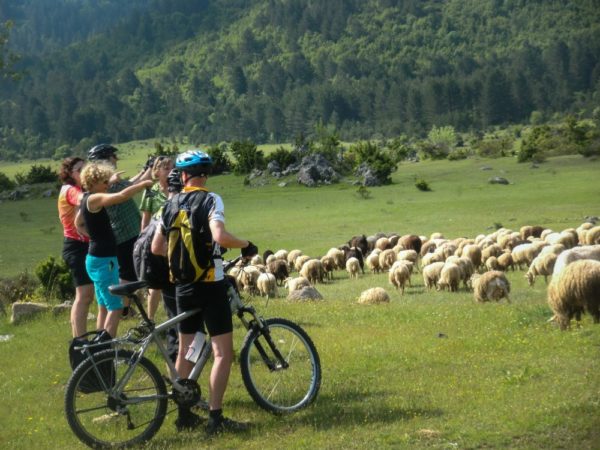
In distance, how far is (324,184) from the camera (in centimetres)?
7000

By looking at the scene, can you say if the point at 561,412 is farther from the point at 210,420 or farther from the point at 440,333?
the point at 440,333

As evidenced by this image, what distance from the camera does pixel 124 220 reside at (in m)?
9.89

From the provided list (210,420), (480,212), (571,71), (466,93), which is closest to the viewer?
(210,420)

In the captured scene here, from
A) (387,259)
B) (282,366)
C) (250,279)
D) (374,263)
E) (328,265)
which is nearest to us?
(282,366)

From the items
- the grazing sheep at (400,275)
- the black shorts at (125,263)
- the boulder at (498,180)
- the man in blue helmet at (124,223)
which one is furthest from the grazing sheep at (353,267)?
the boulder at (498,180)

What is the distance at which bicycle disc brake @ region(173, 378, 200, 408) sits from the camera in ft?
24.1

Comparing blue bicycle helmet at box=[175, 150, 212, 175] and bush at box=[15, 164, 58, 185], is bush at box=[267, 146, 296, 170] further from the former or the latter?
blue bicycle helmet at box=[175, 150, 212, 175]

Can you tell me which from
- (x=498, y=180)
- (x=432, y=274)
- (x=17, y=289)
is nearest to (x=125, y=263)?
(x=17, y=289)

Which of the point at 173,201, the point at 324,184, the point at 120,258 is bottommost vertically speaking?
the point at 324,184

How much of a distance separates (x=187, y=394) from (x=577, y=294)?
6.37 meters

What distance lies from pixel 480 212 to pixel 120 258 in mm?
39312

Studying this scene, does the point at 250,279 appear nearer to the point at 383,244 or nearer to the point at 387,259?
the point at 387,259

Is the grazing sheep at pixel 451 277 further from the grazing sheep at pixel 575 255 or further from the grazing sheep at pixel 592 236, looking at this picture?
the grazing sheep at pixel 592 236

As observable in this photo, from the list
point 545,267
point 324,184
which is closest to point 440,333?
point 545,267
